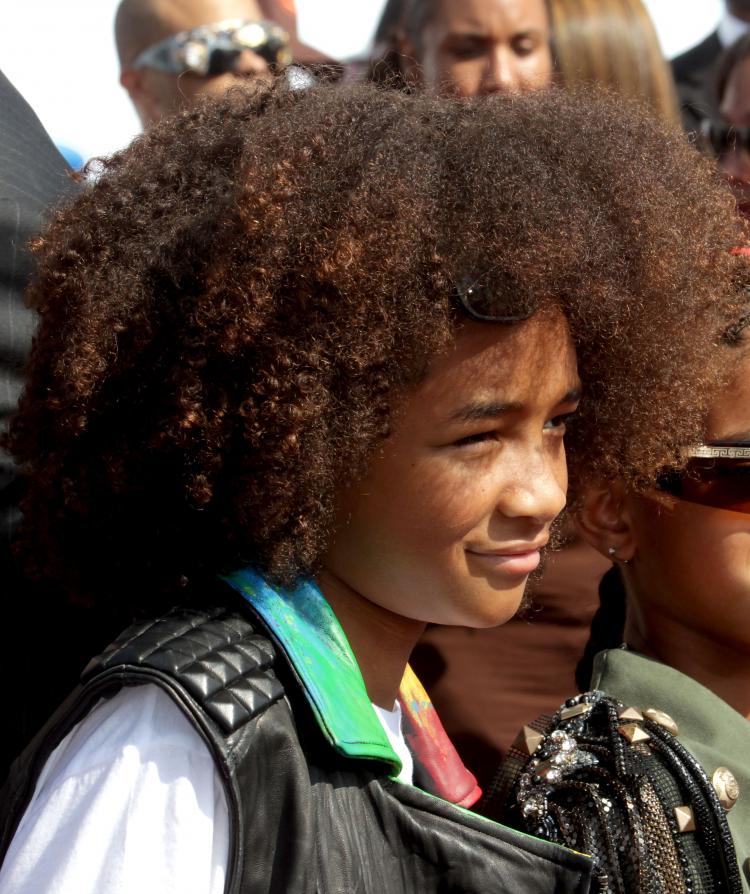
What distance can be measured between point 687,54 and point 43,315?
323 cm

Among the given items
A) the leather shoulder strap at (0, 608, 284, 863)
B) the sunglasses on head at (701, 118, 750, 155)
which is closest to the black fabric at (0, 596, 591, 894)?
the leather shoulder strap at (0, 608, 284, 863)

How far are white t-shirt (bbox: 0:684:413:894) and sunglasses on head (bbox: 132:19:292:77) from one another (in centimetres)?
238

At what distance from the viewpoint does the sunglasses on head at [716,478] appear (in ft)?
5.96

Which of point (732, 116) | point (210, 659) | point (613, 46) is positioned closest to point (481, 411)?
point (210, 659)

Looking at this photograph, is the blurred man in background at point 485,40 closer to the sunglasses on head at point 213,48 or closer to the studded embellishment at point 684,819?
the sunglasses on head at point 213,48

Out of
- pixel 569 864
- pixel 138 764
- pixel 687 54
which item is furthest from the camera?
pixel 687 54

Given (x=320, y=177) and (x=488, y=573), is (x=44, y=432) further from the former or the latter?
(x=488, y=573)

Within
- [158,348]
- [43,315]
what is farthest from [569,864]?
[43,315]

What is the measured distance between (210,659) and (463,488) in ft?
1.31

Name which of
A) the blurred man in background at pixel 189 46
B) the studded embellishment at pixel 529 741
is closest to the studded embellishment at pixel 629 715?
the studded embellishment at pixel 529 741

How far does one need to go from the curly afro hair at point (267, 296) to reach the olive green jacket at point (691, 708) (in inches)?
23.5

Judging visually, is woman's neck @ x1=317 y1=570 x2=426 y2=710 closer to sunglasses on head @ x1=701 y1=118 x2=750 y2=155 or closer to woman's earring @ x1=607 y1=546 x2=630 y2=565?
woman's earring @ x1=607 y1=546 x2=630 y2=565

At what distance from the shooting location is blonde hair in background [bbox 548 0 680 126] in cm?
310

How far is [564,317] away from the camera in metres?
1.57
